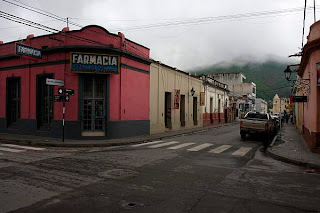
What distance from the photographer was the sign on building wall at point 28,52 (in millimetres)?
15406

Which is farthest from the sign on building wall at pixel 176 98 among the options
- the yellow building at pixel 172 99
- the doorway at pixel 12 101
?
the doorway at pixel 12 101

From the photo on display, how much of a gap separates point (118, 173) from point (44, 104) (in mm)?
12842

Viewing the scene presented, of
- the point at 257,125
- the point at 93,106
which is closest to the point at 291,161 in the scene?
the point at 257,125

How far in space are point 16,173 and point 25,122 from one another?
12387 millimetres

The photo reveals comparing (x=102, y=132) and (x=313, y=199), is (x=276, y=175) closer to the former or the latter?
(x=313, y=199)

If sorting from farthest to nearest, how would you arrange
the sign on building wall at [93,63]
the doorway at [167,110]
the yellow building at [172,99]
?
the doorway at [167,110], the yellow building at [172,99], the sign on building wall at [93,63]

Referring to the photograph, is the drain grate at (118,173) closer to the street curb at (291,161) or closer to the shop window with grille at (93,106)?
the street curb at (291,161)

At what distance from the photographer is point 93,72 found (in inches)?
628

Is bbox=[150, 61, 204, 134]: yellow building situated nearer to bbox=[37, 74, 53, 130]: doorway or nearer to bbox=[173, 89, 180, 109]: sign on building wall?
bbox=[173, 89, 180, 109]: sign on building wall

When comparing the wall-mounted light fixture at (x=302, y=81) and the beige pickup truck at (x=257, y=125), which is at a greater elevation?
the wall-mounted light fixture at (x=302, y=81)

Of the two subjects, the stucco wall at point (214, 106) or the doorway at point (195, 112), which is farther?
the stucco wall at point (214, 106)

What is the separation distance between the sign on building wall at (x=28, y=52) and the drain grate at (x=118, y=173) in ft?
37.8

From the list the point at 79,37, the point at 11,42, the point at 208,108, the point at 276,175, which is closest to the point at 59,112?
the point at 79,37

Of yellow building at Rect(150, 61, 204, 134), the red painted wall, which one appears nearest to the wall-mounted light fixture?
yellow building at Rect(150, 61, 204, 134)
